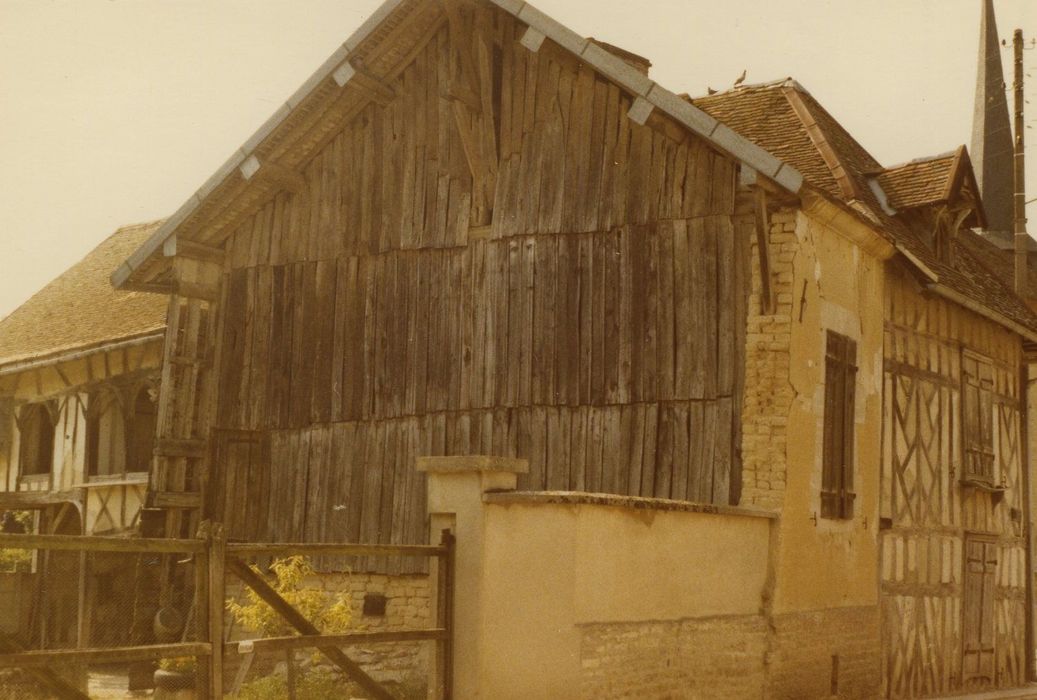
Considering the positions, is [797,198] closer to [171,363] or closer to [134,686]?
[171,363]

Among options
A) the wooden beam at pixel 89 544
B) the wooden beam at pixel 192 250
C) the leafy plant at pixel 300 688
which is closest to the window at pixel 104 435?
the wooden beam at pixel 192 250

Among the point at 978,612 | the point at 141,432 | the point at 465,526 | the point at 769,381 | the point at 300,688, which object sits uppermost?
the point at 769,381

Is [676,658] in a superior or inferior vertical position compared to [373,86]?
inferior

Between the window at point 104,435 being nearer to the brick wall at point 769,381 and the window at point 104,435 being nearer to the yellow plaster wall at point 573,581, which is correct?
the brick wall at point 769,381

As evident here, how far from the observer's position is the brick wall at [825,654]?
11.9 metres

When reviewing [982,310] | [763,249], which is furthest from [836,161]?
[763,249]

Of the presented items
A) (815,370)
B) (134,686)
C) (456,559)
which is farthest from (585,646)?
(134,686)

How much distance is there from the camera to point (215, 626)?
23.5 ft

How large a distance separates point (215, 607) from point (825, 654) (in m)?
7.32

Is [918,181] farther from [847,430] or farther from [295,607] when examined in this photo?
[295,607]

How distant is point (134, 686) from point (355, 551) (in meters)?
7.77

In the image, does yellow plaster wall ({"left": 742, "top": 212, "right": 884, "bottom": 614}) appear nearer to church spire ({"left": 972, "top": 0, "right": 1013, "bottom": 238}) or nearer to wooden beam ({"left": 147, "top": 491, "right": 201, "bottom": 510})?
wooden beam ({"left": 147, "top": 491, "right": 201, "bottom": 510})

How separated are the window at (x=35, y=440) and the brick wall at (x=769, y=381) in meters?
12.3

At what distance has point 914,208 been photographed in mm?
16516
